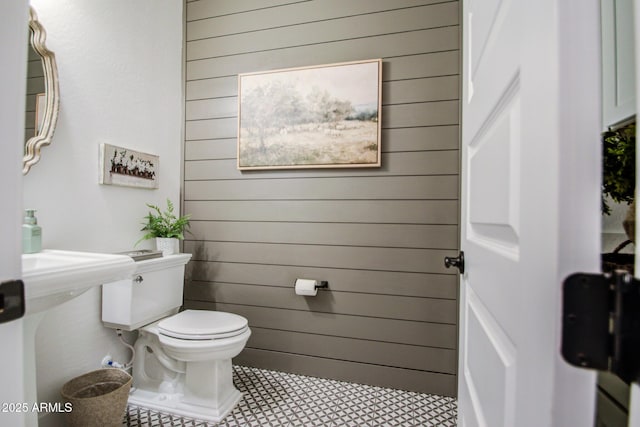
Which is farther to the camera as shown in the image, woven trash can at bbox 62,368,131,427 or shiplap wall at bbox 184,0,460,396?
shiplap wall at bbox 184,0,460,396

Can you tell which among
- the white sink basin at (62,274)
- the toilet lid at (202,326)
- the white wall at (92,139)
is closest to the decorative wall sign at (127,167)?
the white wall at (92,139)

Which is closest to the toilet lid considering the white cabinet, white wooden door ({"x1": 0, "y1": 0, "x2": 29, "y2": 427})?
white wooden door ({"x1": 0, "y1": 0, "x2": 29, "y2": 427})

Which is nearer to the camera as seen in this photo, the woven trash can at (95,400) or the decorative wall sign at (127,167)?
the woven trash can at (95,400)

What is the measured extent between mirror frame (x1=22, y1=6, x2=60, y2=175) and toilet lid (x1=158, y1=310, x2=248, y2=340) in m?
0.98

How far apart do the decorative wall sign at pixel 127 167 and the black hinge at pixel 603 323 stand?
6.73 feet

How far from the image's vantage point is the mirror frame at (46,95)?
4.63 ft

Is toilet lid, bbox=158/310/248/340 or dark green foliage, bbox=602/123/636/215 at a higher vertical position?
dark green foliage, bbox=602/123/636/215

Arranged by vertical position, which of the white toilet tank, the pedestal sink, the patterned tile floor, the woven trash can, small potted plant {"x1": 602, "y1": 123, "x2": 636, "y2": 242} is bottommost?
the patterned tile floor

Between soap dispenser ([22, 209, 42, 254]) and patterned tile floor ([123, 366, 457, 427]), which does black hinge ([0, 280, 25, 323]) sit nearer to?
soap dispenser ([22, 209, 42, 254])

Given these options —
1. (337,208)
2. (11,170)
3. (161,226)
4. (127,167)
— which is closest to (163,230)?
(161,226)

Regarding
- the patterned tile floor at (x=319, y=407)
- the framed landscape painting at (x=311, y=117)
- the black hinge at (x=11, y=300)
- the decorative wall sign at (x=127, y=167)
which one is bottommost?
the patterned tile floor at (x=319, y=407)

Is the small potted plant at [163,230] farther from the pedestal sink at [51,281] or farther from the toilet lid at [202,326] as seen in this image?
the pedestal sink at [51,281]

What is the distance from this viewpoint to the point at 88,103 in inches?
66.1

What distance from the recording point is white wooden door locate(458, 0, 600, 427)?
1.07ft
